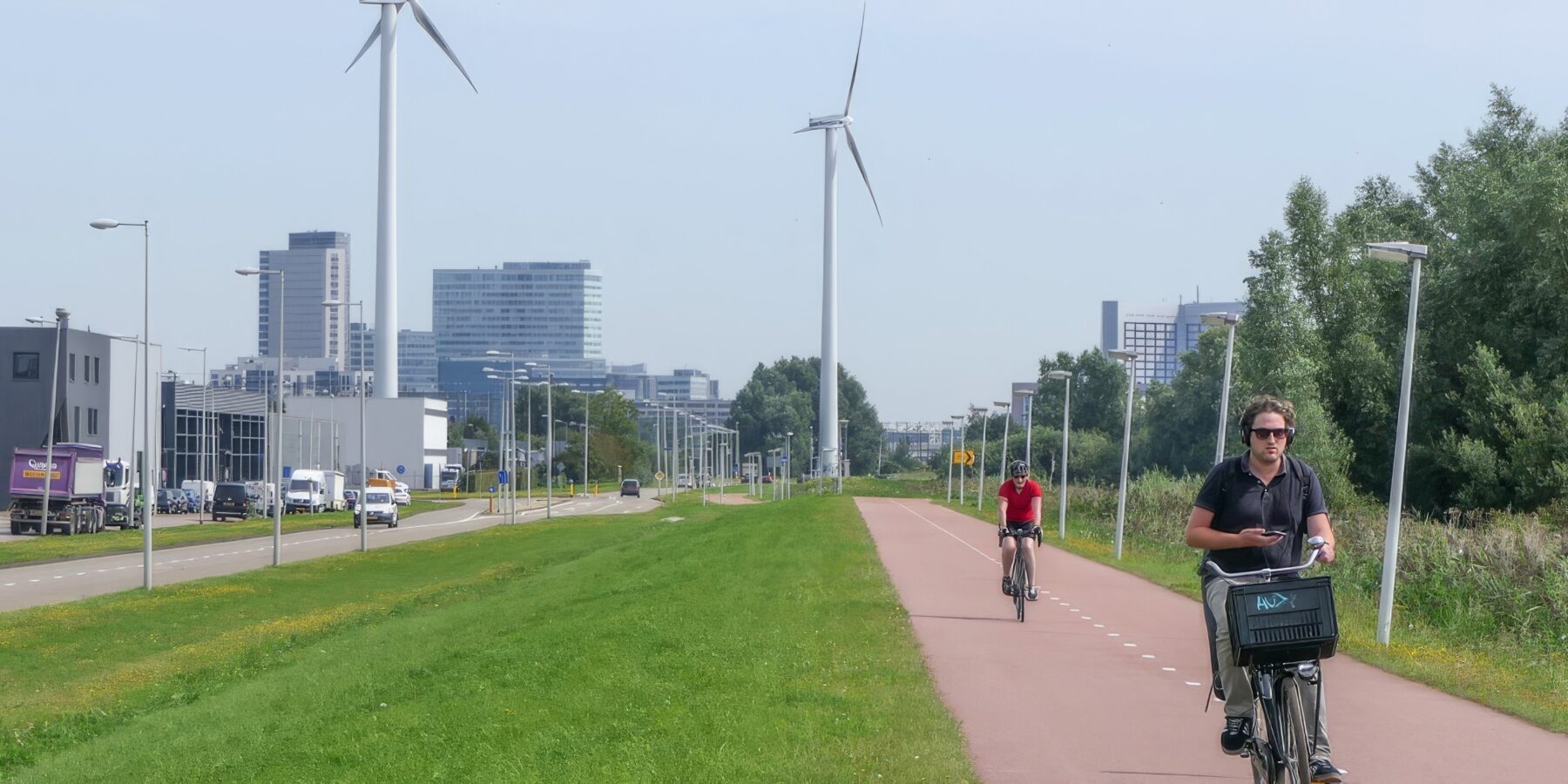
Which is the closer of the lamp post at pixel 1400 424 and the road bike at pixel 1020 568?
the lamp post at pixel 1400 424

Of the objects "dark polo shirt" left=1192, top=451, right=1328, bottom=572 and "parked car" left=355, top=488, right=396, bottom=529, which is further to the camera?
"parked car" left=355, top=488, right=396, bottom=529

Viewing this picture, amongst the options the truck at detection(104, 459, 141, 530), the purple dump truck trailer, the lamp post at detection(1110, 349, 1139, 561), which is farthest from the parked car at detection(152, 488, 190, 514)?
the lamp post at detection(1110, 349, 1139, 561)

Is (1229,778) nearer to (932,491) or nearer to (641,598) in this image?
(641,598)

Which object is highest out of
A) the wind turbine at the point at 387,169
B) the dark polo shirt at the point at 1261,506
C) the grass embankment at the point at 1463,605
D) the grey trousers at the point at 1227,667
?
the wind turbine at the point at 387,169

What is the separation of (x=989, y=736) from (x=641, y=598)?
12.7 meters

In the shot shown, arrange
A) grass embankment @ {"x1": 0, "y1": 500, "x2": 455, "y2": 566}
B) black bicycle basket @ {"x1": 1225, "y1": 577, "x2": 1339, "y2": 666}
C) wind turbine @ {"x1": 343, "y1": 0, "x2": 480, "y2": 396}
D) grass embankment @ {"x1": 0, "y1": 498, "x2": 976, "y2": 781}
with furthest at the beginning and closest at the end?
wind turbine @ {"x1": 343, "y1": 0, "x2": 480, "y2": 396}, grass embankment @ {"x1": 0, "y1": 500, "x2": 455, "y2": 566}, grass embankment @ {"x1": 0, "y1": 498, "x2": 976, "y2": 781}, black bicycle basket @ {"x1": 1225, "y1": 577, "x2": 1339, "y2": 666}

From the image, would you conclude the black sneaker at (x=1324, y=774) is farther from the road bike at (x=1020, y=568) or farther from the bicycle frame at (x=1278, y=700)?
the road bike at (x=1020, y=568)

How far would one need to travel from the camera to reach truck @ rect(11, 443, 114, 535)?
57281 mm

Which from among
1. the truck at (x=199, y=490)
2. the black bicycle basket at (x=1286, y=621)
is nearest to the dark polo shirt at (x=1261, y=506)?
the black bicycle basket at (x=1286, y=621)

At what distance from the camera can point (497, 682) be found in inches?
547

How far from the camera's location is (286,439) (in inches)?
4028

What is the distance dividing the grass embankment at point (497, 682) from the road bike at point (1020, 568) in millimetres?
1555

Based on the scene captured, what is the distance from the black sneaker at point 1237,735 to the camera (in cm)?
731

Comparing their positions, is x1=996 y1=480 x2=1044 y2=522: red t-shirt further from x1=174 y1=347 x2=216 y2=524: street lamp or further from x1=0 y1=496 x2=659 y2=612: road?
x1=174 y1=347 x2=216 y2=524: street lamp
